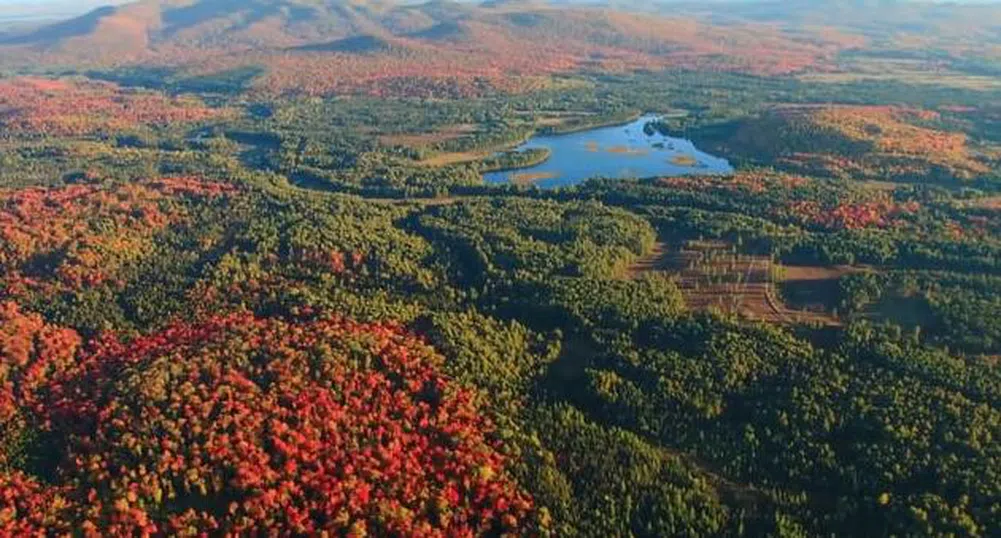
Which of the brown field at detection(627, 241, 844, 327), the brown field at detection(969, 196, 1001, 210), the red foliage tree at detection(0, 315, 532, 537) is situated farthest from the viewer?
the brown field at detection(969, 196, 1001, 210)

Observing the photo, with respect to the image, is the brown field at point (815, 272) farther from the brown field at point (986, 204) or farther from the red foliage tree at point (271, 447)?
the red foliage tree at point (271, 447)

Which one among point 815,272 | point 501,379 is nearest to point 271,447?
point 501,379

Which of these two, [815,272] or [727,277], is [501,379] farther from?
[815,272]

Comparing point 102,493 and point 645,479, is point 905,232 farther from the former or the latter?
point 102,493

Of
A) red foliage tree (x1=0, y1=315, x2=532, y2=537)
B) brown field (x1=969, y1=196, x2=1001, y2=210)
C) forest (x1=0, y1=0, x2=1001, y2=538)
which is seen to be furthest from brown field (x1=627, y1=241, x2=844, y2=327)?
brown field (x1=969, y1=196, x2=1001, y2=210)

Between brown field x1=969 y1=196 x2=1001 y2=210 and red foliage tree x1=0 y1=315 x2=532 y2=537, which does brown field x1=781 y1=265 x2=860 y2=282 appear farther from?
red foliage tree x1=0 y1=315 x2=532 y2=537

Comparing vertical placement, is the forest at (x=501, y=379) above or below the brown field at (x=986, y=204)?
below

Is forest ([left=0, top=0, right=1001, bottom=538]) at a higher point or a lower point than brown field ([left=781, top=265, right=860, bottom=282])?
lower

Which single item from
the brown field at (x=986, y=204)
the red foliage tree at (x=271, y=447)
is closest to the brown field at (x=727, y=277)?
the red foliage tree at (x=271, y=447)

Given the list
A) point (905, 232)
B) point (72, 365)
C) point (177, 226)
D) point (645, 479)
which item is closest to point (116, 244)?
point (177, 226)
